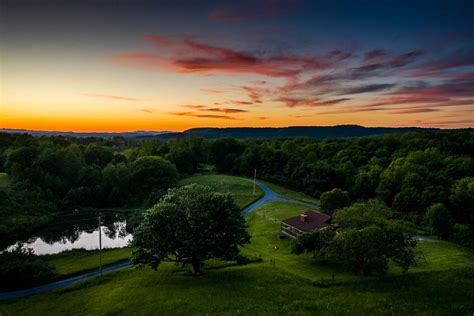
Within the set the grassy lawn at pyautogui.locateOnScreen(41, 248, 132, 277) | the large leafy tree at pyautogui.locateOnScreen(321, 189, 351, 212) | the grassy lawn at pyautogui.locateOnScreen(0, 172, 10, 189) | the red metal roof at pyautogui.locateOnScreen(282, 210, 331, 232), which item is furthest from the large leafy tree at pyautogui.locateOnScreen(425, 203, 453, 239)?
the grassy lawn at pyautogui.locateOnScreen(0, 172, 10, 189)

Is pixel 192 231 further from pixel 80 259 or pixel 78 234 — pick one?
pixel 78 234

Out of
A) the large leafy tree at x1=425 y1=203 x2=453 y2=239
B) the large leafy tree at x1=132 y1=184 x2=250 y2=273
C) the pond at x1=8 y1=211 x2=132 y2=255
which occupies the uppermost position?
the large leafy tree at x1=132 y1=184 x2=250 y2=273

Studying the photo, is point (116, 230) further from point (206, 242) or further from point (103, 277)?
point (206, 242)

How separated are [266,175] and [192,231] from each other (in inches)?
3443

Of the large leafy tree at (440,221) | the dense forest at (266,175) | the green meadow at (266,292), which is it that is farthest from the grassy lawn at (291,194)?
the green meadow at (266,292)

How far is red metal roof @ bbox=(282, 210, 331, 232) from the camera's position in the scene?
179 feet

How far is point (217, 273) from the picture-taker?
3716cm

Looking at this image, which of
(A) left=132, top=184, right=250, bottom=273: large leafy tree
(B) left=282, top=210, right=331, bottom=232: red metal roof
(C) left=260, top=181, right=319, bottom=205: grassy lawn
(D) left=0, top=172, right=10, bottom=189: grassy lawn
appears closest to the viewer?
(A) left=132, top=184, right=250, bottom=273: large leafy tree

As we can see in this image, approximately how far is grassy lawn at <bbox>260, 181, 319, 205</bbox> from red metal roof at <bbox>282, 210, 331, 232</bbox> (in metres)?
30.2

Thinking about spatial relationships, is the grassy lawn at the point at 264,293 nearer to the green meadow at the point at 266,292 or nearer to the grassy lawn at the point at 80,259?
the green meadow at the point at 266,292

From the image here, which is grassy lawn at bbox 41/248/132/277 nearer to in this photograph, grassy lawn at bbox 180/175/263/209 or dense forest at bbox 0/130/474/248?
dense forest at bbox 0/130/474/248

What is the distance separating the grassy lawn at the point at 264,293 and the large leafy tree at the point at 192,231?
2.82m

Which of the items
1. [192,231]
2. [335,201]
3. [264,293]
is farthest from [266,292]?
[335,201]

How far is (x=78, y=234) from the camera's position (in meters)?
71.4
